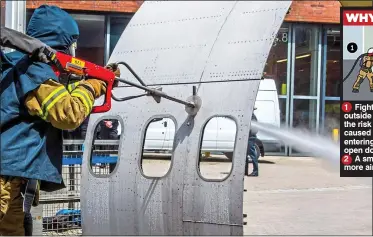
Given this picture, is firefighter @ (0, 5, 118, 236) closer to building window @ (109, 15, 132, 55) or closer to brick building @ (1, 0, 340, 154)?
brick building @ (1, 0, 340, 154)

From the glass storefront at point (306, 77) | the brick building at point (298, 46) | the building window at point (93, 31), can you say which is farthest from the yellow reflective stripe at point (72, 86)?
the glass storefront at point (306, 77)

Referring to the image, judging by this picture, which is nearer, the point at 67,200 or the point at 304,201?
the point at 67,200

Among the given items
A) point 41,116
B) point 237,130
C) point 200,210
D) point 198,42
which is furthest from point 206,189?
point 41,116

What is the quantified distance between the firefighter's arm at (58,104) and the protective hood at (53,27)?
0.96 ft

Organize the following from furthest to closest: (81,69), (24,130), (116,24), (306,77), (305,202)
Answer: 1. (306,77)
2. (116,24)
3. (305,202)
4. (81,69)
5. (24,130)

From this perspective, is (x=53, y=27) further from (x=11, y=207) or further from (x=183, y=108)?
(x=183, y=108)

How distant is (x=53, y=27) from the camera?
296cm

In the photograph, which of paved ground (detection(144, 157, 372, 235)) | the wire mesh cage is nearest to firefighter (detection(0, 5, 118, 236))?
paved ground (detection(144, 157, 372, 235))

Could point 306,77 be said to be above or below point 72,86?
above

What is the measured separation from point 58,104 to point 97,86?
340 millimetres

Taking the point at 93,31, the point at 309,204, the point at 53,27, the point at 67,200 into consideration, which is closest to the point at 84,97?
the point at 53,27

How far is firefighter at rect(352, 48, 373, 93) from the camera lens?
9.81ft

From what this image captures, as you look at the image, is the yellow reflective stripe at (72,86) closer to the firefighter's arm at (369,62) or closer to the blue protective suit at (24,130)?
the blue protective suit at (24,130)

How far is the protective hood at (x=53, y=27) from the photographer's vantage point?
296 cm
